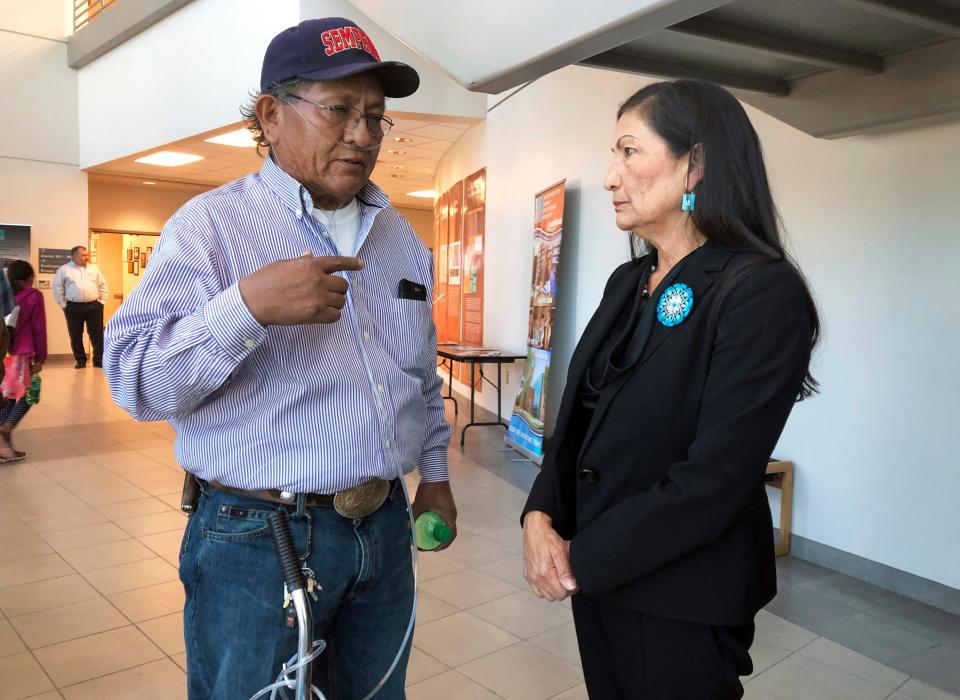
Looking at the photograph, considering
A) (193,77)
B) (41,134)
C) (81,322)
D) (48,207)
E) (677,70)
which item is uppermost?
(193,77)

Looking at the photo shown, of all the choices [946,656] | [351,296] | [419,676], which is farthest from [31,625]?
[946,656]

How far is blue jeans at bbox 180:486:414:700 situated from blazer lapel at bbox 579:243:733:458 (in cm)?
42

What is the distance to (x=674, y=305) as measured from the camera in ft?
4.15

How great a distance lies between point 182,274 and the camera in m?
1.19

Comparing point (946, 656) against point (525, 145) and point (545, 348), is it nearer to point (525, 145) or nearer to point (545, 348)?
point (545, 348)

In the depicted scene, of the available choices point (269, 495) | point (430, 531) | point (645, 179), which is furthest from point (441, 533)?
point (645, 179)

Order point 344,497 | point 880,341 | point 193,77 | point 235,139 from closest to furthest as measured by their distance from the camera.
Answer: point 344,497
point 880,341
point 193,77
point 235,139

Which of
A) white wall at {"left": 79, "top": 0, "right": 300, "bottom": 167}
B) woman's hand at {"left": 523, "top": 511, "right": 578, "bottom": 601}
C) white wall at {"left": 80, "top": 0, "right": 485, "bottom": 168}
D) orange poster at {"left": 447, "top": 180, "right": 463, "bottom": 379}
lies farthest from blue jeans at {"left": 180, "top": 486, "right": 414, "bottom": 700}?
orange poster at {"left": 447, "top": 180, "right": 463, "bottom": 379}

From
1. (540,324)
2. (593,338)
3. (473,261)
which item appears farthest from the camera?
(473,261)

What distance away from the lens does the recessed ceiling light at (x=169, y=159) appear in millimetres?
11734

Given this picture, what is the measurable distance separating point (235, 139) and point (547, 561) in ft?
33.4

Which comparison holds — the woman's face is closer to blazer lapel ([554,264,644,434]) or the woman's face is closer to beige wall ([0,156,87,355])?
blazer lapel ([554,264,644,434])

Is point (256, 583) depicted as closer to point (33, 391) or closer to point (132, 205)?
point (33, 391)

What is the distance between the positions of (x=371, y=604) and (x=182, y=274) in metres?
0.67
